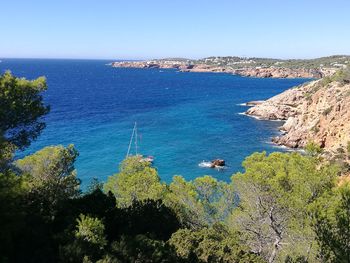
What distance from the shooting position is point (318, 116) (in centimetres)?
6166

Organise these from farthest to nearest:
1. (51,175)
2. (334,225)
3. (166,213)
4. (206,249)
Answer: (51,175) < (166,213) < (334,225) < (206,249)

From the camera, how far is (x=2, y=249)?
14070 mm

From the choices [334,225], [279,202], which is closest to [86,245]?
[279,202]

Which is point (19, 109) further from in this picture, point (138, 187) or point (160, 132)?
point (160, 132)

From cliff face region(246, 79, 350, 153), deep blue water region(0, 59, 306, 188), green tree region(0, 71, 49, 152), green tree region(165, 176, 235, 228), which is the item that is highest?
green tree region(0, 71, 49, 152)

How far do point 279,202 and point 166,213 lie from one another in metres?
5.45

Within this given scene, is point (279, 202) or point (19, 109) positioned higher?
point (19, 109)

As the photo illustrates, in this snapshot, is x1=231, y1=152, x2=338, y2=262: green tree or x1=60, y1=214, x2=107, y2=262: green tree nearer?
x1=60, y1=214, x2=107, y2=262: green tree

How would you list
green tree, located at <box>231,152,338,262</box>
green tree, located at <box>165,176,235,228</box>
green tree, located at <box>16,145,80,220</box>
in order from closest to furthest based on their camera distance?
green tree, located at <box>231,152,338,262</box> → green tree, located at <box>16,145,80,220</box> → green tree, located at <box>165,176,235,228</box>

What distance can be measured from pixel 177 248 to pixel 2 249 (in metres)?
6.59

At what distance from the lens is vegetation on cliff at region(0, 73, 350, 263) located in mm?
14570

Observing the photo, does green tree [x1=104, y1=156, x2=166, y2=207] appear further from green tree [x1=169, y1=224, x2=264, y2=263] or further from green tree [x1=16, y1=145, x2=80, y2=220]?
green tree [x1=169, y1=224, x2=264, y2=263]

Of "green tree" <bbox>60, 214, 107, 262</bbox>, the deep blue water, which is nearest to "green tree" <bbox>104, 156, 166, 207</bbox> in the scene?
"green tree" <bbox>60, 214, 107, 262</bbox>

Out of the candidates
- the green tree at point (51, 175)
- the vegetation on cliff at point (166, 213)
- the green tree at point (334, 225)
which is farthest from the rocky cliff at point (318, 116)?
the green tree at point (51, 175)
